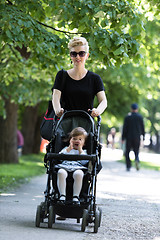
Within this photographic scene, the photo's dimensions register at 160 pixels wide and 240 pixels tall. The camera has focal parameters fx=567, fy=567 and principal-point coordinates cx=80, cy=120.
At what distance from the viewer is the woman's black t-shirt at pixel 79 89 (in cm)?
681

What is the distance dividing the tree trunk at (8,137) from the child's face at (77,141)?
545 inches

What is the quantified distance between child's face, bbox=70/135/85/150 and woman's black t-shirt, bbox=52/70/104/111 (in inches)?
19.4

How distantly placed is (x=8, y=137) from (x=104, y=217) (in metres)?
12.9

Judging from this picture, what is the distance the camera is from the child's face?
648 cm

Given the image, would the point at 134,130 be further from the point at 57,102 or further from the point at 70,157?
the point at 70,157

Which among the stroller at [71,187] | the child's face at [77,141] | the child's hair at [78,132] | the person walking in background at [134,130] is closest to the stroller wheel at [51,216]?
the stroller at [71,187]

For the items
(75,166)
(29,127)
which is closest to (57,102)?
(75,166)

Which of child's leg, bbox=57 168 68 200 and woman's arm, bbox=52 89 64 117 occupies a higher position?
woman's arm, bbox=52 89 64 117

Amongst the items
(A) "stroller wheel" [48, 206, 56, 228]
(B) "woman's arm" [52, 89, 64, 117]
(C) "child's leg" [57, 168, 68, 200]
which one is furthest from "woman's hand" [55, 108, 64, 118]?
(A) "stroller wheel" [48, 206, 56, 228]

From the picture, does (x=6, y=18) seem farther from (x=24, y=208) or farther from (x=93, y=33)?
(x=24, y=208)

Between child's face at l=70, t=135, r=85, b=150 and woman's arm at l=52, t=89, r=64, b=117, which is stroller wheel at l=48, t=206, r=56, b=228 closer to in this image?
child's face at l=70, t=135, r=85, b=150

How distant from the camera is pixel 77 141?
6.49 metres

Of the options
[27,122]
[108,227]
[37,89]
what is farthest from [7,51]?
[27,122]

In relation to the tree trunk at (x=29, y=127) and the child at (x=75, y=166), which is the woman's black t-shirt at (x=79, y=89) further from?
the tree trunk at (x=29, y=127)
